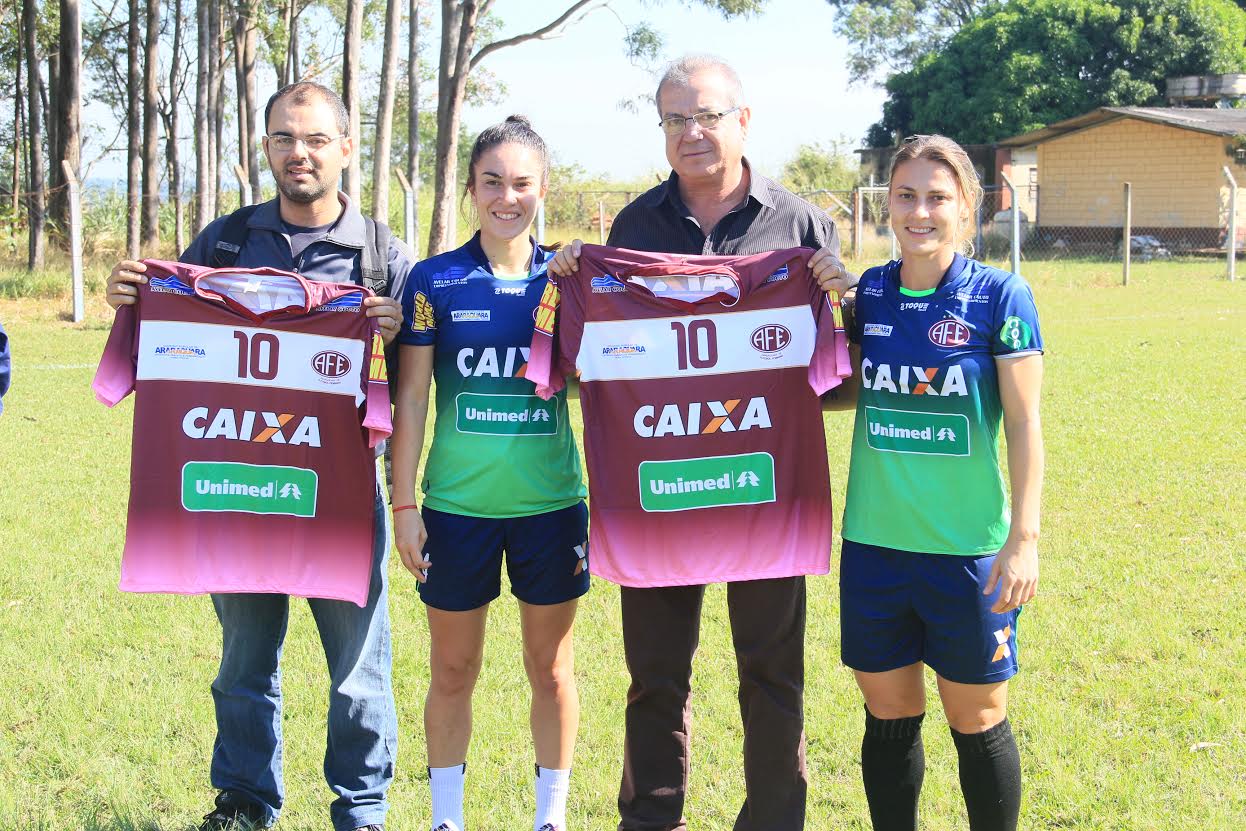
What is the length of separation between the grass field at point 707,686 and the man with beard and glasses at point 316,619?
21 cm

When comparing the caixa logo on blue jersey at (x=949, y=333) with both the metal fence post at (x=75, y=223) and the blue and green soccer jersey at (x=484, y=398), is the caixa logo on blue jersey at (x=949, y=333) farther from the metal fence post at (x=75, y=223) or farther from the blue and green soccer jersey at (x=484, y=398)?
the metal fence post at (x=75, y=223)

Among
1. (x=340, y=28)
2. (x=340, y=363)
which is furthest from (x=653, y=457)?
(x=340, y=28)

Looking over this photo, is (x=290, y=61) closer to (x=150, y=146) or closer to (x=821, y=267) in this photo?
(x=150, y=146)

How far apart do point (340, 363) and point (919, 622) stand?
2.11 meters

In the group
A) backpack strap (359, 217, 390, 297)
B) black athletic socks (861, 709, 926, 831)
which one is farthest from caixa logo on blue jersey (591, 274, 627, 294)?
black athletic socks (861, 709, 926, 831)

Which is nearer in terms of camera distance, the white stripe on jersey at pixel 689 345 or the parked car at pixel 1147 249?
the white stripe on jersey at pixel 689 345

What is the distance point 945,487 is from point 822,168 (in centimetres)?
4213

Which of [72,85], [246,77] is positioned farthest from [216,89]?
[72,85]

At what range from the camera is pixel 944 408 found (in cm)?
344

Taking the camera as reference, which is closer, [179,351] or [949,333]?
[949,333]

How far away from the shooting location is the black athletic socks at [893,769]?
364 cm

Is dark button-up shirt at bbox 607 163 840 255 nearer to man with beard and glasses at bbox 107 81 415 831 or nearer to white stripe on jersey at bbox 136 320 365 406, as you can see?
man with beard and glasses at bbox 107 81 415 831

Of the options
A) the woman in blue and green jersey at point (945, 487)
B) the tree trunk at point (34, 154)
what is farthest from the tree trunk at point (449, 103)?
the woman in blue and green jersey at point (945, 487)

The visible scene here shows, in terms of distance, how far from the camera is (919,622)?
358cm
